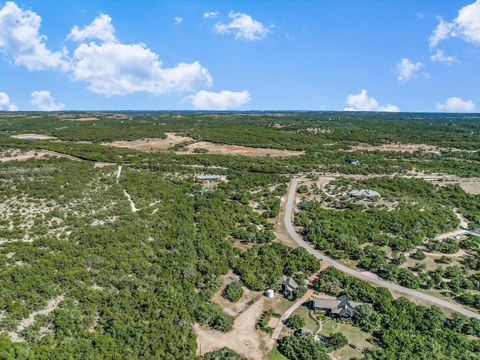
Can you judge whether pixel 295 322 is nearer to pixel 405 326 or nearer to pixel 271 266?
pixel 271 266

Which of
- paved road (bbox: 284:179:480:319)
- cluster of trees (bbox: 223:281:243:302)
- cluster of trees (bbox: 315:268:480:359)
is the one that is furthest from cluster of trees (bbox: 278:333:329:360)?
paved road (bbox: 284:179:480:319)

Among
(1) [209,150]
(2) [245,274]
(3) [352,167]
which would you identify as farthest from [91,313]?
(1) [209,150]

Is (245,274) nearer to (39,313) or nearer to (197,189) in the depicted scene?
(39,313)

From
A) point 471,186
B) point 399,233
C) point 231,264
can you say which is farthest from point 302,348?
point 471,186

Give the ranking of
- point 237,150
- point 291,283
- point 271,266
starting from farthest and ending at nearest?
point 237,150 → point 271,266 → point 291,283

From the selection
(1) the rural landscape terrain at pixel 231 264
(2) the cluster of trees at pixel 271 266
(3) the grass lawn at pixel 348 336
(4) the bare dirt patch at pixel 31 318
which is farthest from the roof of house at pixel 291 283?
(4) the bare dirt patch at pixel 31 318

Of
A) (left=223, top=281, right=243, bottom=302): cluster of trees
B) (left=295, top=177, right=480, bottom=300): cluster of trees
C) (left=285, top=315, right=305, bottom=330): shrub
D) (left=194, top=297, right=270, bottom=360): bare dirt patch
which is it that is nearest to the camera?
(left=194, top=297, right=270, bottom=360): bare dirt patch

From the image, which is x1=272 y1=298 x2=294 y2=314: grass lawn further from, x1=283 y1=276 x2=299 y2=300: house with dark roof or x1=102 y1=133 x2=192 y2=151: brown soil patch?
x1=102 y1=133 x2=192 y2=151: brown soil patch
